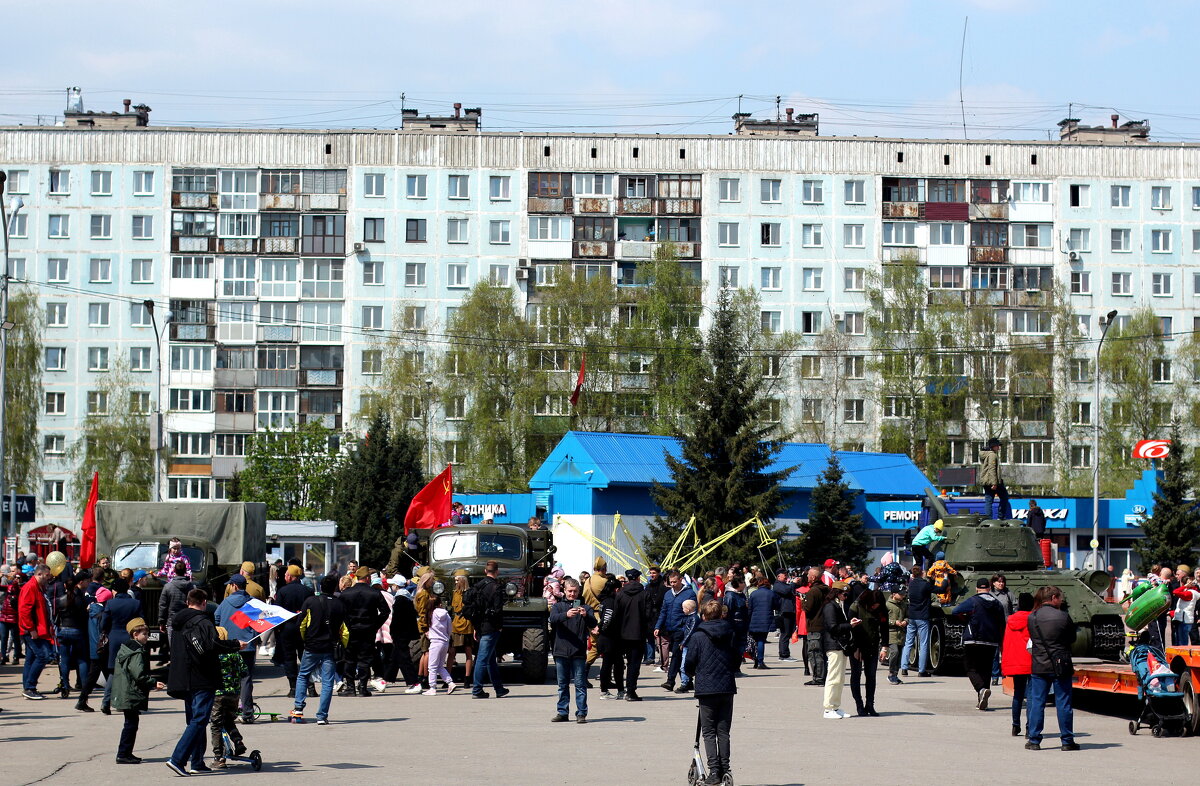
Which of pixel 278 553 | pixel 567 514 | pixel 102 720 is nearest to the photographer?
pixel 102 720

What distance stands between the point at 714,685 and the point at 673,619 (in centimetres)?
972

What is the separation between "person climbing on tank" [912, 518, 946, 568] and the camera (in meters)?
29.5

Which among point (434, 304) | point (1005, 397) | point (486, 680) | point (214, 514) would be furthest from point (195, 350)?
point (486, 680)

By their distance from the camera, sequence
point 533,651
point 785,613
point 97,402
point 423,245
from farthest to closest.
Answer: point 423,245, point 97,402, point 785,613, point 533,651

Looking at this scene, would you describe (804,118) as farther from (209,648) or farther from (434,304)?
(209,648)

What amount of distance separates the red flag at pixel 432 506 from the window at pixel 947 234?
49209 millimetres

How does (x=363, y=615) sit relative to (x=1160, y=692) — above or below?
above

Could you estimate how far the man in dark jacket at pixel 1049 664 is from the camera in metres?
15.9

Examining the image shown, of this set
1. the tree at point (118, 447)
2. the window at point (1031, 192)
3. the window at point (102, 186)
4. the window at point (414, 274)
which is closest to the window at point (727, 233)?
the window at point (1031, 192)

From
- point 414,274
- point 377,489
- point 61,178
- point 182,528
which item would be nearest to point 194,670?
point 182,528

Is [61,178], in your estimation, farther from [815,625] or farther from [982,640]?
[982,640]

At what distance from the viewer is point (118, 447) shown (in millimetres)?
73438

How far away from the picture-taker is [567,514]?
2068 inches

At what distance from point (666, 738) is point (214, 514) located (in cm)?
1577
